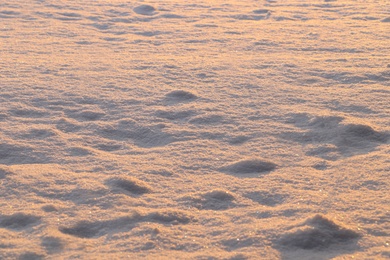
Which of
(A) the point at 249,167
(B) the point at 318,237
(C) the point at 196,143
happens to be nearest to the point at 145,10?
(C) the point at 196,143

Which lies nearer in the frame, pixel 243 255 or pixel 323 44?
pixel 243 255

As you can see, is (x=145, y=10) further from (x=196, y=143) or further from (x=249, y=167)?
(x=249, y=167)

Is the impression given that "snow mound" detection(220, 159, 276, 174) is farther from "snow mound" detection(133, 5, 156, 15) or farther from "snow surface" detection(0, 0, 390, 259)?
"snow mound" detection(133, 5, 156, 15)

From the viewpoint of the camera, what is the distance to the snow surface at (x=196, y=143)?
3.19 m

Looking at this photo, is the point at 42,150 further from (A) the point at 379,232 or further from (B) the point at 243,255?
(A) the point at 379,232

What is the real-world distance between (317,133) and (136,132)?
4.40ft

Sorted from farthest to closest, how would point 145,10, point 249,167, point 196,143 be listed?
1. point 145,10
2. point 196,143
3. point 249,167

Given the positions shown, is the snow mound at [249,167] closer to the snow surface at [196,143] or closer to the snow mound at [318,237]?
the snow surface at [196,143]

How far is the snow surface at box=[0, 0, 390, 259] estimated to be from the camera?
10.5 ft

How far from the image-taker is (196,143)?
4.47 metres

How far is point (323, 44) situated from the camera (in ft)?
23.1

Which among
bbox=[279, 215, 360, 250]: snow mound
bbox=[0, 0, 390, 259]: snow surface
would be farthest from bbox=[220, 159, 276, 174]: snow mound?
bbox=[279, 215, 360, 250]: snow mound

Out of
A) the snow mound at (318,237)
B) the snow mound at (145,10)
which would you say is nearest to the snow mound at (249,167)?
the snow mound at (318,237)

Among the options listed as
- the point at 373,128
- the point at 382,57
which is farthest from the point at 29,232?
the point at 382,57
